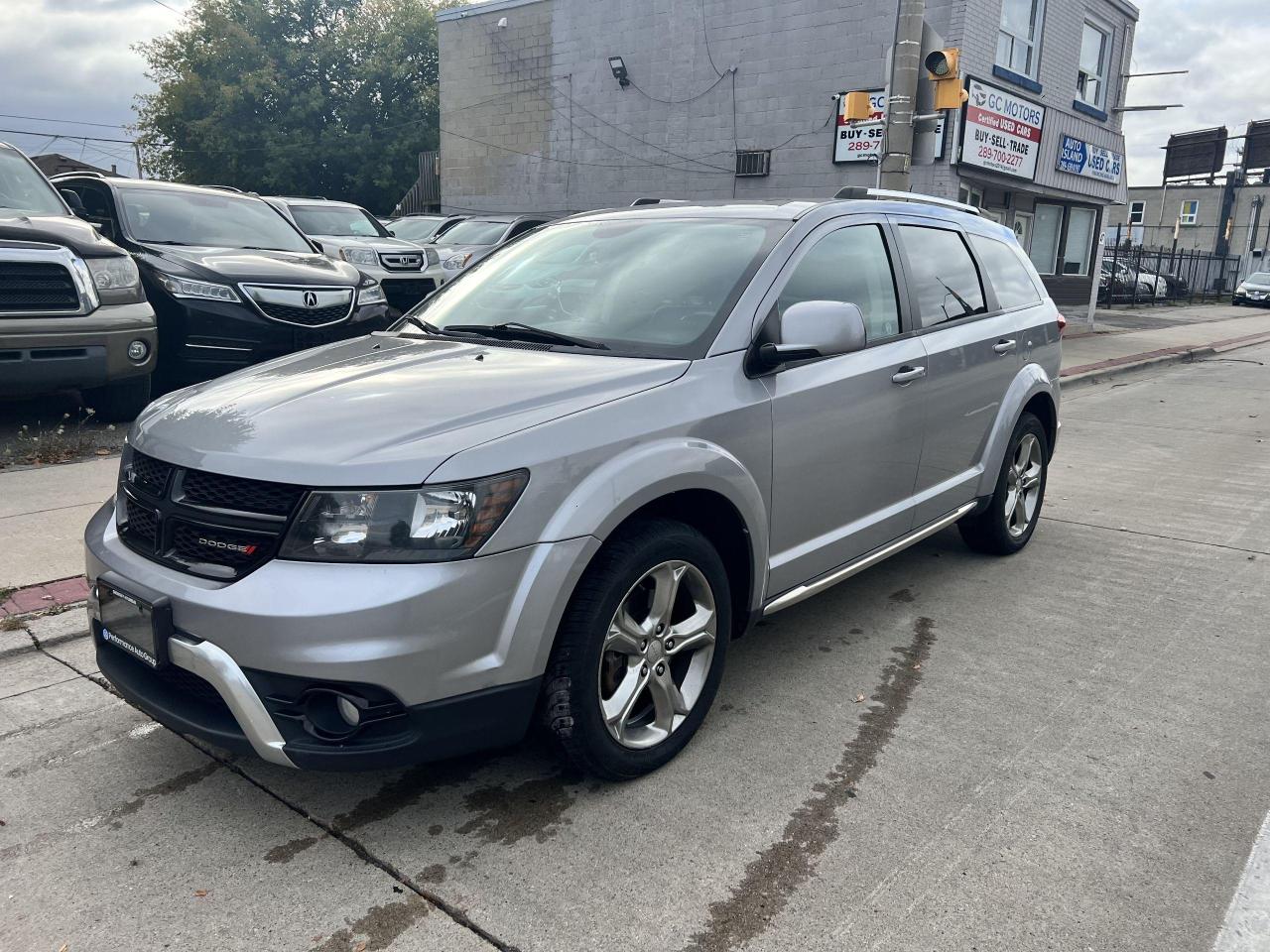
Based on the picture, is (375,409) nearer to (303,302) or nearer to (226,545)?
(226,545)

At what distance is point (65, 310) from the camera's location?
6.38 meters

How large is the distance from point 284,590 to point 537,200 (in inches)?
803

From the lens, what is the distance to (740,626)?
340 centimetres

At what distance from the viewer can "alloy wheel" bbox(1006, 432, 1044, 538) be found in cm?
516

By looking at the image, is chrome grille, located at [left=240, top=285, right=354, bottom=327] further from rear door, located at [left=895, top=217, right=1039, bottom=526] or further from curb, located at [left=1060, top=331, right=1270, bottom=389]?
curb, located at [left=1060, top=331, right=1270, bottom=389]

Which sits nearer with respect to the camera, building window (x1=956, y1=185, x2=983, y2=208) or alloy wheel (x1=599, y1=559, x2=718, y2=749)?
alloy wheel (x1=599, y1=559, x2=718, y2=749)

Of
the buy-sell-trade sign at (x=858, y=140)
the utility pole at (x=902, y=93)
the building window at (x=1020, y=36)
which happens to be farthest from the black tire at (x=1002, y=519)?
the building window at (x=1020, y=36)

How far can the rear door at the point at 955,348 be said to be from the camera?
4.25m

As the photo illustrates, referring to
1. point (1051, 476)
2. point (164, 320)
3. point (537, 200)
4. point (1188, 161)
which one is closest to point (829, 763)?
point (1051, 476)

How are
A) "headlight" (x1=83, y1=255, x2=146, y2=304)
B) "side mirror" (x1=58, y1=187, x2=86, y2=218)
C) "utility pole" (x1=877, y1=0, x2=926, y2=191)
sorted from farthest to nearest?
"utility pole" (x1=877, y1=0, x2=926, y2=191) → "side mirror" (x1=58, y1=187, x2=86, y2=218) → "headlight" (x1=83, y1=255, x2=146, y2=304)

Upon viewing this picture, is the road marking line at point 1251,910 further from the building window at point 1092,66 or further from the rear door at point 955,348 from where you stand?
the building window at point 1092,66

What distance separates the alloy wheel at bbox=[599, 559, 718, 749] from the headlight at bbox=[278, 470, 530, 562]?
0.57m

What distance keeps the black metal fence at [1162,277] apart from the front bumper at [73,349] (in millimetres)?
20358

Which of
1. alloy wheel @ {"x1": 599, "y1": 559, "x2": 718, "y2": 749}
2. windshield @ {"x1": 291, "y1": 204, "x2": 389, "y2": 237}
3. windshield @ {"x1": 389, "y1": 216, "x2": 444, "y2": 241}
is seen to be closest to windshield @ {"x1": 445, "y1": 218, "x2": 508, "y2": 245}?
windshield @ {"x1": 389, "y1": 216, "x2": 444, "y2": 241}
